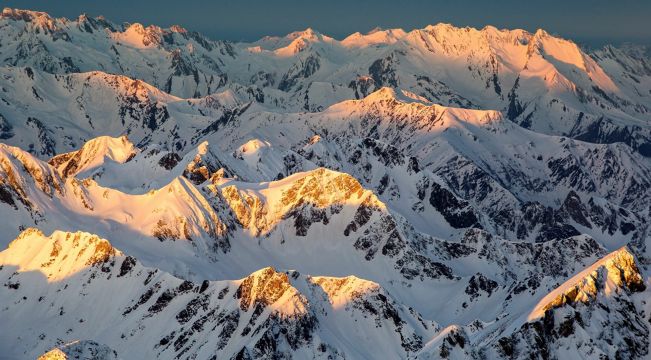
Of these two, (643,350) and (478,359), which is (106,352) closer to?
(478,359)

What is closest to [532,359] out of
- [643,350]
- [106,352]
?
[643,350]

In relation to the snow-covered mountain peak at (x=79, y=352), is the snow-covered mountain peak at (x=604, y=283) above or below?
below

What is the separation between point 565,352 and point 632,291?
1582 cm

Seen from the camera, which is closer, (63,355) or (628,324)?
(63,355)

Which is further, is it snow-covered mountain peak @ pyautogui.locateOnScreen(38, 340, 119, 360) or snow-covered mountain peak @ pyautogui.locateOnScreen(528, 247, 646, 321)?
snow-covered mountain peak @ pyautogui.locateOnScreen(528, 247, 646, 321)

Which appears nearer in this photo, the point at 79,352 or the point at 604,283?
the point at 79,352

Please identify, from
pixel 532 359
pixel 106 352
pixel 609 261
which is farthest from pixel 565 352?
pixel 106 352

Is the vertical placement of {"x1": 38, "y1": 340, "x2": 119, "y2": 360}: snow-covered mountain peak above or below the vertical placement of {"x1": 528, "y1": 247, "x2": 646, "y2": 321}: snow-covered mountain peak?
above

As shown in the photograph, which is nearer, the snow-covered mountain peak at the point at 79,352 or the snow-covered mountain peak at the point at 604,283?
the snow-covered mountain peak at the point at 79,352

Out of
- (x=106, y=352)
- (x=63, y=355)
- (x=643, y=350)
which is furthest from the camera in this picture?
(x=643, y=350)

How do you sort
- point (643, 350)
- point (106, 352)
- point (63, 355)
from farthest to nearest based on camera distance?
1. point (643, 350)
2. point (106, 352)
3. point (63, 355)

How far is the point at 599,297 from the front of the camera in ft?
638

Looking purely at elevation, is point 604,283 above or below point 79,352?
below

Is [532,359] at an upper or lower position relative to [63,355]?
lower
